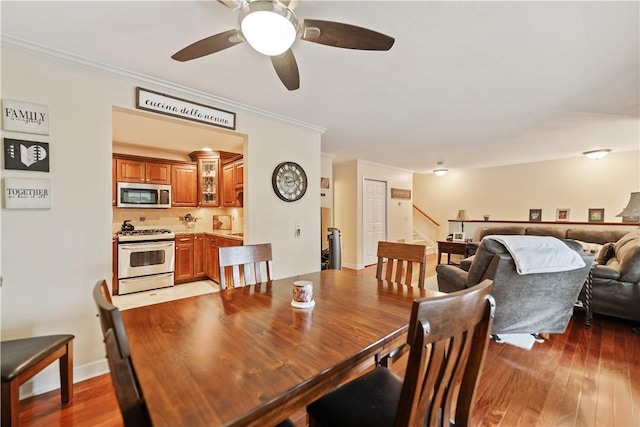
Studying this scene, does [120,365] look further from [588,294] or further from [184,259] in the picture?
[184,259]

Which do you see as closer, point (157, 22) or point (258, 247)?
point (157, 22)

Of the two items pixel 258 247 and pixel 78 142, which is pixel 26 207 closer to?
pixel 78 142

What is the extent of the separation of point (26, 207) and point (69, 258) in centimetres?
41

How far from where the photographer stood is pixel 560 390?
180 centimetres

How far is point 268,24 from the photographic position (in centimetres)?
118

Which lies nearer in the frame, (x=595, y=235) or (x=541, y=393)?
(x=541, y=393)

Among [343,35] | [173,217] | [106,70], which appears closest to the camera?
[343,35]

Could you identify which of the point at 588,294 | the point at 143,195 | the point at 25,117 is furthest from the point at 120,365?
the point at 143,195

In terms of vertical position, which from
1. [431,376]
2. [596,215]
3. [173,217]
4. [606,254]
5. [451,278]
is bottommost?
[451,278]

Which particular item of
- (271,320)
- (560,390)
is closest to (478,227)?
(560,390)

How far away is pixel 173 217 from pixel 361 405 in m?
4.81

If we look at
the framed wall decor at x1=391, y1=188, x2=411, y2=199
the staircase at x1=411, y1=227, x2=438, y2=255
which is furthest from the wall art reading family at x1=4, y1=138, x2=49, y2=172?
the staircase at x1=411, y1=227, x2=438, y2=255

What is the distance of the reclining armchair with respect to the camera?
2252 mm

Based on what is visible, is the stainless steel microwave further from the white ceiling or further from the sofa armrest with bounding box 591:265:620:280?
the sofa armrest with bounding box 591:265:620:280
